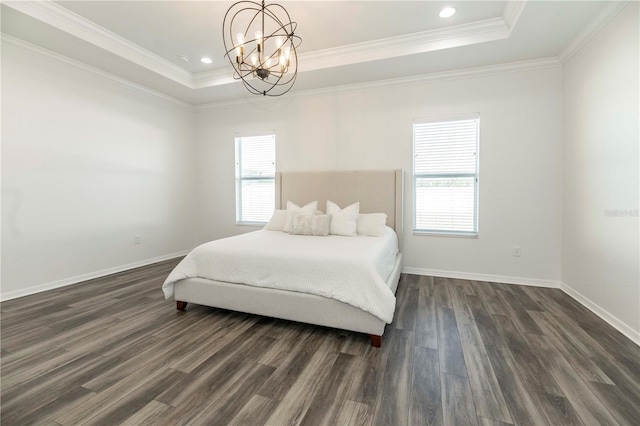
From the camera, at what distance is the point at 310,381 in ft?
5.60

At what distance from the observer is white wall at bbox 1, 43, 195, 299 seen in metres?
3.03

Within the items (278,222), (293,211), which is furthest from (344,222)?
(278,222)

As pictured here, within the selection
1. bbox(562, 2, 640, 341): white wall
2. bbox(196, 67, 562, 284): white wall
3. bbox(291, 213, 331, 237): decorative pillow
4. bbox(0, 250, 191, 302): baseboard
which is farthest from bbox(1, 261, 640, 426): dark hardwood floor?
bbox(291, 213, 331, 237): decorative pillow

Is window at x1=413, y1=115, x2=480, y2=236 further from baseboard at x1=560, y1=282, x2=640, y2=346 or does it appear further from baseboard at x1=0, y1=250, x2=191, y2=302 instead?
baseboard at x1=0, y1=250, x2=191, y2=302

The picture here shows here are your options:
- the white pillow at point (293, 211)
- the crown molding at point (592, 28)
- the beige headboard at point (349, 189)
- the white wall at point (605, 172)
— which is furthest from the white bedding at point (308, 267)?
the crown molding at point (592, 28)

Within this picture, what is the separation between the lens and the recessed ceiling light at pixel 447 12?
2.73 meters

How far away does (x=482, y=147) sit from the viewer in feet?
12.0

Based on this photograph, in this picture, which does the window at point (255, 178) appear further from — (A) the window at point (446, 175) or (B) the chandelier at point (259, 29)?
(A) the window at point (446, 175)

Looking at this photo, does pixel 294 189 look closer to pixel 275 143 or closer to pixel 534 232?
pixel 275 143

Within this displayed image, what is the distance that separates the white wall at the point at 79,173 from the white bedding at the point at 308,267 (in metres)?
1.81

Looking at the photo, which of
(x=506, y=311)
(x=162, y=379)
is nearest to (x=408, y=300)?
(x=506, y=311)

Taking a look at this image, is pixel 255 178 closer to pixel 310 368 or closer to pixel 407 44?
pixel 407 44

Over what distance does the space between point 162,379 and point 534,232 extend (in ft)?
13.5

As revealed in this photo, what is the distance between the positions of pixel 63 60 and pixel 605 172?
5.92 m
